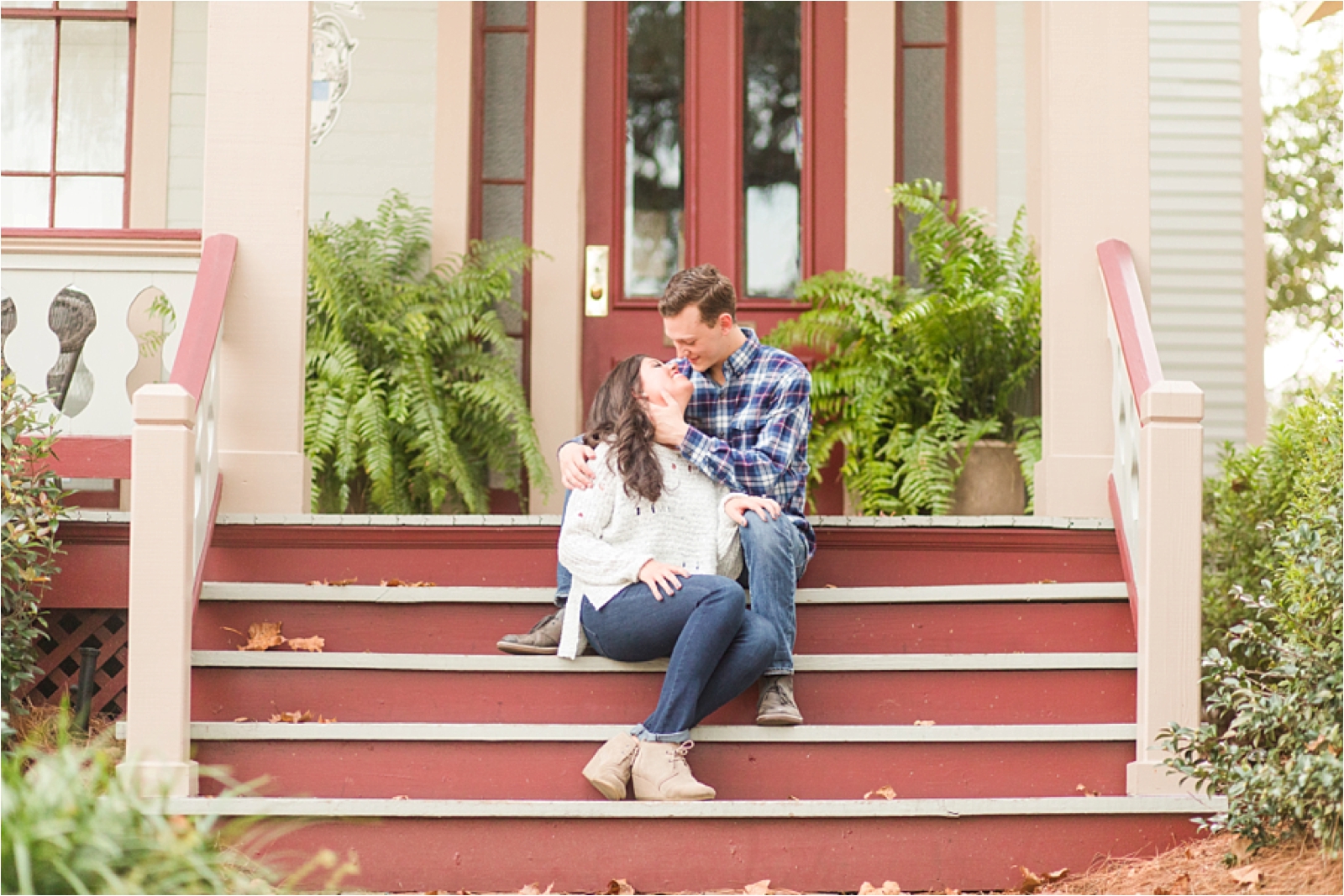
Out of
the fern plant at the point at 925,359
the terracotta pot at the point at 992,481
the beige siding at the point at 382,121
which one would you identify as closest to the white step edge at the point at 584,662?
the fern plant at the point at 925,359

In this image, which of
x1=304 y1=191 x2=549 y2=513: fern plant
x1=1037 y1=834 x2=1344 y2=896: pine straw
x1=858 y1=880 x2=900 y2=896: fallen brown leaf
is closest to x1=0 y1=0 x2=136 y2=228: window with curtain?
x1=304 y1=191 x2=549 y2=513: fern plant

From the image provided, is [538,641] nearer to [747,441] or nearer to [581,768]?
[581,768]

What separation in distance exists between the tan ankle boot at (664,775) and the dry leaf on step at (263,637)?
125 cm

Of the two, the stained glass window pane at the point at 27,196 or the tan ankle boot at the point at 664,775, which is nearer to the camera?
the tan ankle boot at the point at 664,775

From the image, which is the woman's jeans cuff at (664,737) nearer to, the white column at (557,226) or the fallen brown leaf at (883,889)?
the fallen brown leaf at (883,889)

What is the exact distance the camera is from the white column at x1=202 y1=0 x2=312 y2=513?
454 cm

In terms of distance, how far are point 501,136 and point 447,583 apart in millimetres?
2755

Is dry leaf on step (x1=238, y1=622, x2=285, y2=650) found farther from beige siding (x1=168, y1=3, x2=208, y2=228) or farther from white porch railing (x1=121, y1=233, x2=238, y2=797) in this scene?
beige siding (x1=168, y1=3, x2=208, y2=228)

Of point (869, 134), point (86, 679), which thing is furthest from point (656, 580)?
point (869, 134)

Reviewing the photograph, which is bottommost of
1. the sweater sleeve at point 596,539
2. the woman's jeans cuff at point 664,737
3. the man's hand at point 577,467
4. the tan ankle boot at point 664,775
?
the tan ankle boot at point 664,775

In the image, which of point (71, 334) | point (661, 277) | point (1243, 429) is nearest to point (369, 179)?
point (661, 277)

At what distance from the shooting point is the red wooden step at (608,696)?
3852mm

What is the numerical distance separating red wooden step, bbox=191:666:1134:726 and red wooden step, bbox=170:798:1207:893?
492mm

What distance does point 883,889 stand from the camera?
334 cm
